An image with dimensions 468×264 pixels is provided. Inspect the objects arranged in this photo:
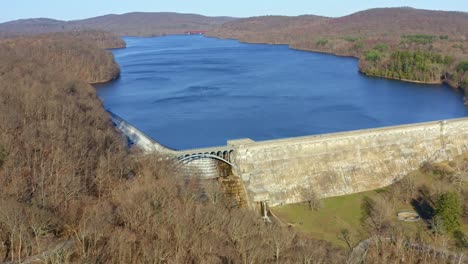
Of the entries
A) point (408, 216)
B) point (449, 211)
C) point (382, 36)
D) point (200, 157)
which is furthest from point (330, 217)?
point (382, 36)

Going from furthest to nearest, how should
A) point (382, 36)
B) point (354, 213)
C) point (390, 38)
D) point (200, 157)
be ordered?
point (382, 36), point (390, 38), point (200, 157), point (354, 213)

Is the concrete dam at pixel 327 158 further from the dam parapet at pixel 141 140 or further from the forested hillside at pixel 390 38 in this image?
the forested hillside at pixel 390 38

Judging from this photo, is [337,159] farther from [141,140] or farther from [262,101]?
[262,101]

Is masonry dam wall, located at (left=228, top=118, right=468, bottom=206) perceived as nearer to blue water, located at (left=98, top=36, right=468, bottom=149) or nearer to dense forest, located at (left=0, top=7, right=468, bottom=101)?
blue water, located at (left=98, top=36, right=468, bottom=149)

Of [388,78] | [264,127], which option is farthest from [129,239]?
[388,78]

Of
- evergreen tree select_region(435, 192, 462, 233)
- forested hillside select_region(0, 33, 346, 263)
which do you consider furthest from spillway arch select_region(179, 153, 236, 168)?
evergreen tree select_region(435, 192, 462, 233)

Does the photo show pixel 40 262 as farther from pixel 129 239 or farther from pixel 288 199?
pixel 288 199
